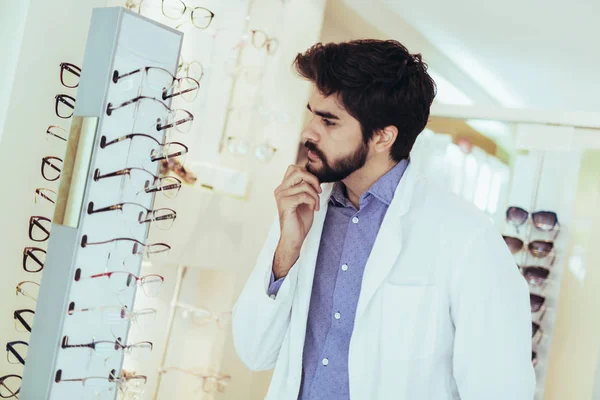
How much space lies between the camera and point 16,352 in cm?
248

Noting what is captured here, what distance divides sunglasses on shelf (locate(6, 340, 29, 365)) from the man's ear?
141 cm

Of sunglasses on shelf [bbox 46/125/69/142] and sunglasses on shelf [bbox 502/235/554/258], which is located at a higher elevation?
sunglasses on shelf [bbox 46/125/69/142]

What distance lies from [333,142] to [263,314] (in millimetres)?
570

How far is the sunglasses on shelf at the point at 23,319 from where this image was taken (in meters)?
2.48

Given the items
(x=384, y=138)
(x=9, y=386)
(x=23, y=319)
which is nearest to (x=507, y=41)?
(x=384, y=138)

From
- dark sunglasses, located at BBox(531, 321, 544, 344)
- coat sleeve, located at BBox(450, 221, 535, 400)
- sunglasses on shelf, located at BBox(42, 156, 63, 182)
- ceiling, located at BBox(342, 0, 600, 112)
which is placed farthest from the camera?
ceiling, located at BBox(342, 0, 600, 112)

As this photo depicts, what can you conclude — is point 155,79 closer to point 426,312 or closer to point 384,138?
point 384,138

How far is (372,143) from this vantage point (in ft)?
7.14

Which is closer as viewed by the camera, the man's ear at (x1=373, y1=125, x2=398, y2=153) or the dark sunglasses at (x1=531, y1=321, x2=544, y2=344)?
the man's ear at (x1=373, y1=125, x2=398, y2=153)

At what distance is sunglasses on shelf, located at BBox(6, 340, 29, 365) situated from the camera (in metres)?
2.45

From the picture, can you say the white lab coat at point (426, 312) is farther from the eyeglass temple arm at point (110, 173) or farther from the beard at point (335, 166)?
the eyeglass temple arm at point (110, 173)

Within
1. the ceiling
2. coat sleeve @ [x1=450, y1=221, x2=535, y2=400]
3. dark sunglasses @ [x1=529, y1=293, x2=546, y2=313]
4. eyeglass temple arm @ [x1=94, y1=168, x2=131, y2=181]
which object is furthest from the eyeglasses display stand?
the ceiling

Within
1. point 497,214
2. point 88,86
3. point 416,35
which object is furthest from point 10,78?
point 416,35

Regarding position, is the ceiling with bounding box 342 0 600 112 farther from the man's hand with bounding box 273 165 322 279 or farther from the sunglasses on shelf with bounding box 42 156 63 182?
the man's hand with bounding box 273 165 322 279
